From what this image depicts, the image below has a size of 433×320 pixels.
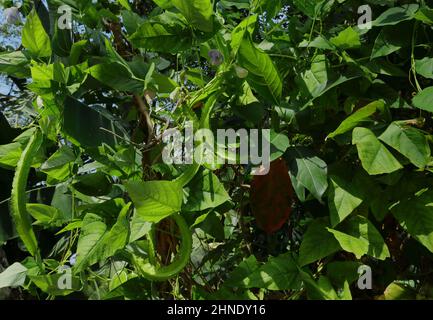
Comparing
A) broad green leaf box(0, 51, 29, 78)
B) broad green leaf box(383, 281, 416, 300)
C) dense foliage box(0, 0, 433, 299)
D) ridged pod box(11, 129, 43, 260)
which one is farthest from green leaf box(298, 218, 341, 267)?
broad green leaf box(0, 51, 29, 78)

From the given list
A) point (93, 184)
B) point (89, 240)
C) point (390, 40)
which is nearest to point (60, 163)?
point (93, 184)

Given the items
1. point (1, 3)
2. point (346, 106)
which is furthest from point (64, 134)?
point (1, 3)

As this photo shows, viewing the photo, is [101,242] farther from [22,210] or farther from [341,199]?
[341,199]

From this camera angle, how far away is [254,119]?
0.74m

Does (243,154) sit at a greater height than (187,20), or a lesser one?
lesser

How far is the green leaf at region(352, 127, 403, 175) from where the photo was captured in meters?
0.65

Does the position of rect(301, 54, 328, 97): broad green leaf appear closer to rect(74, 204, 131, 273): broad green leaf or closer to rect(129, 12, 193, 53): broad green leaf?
rect(129, 12, 193, 53): broad green leaf

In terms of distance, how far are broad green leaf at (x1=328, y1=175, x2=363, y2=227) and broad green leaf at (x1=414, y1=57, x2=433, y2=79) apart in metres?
0.18

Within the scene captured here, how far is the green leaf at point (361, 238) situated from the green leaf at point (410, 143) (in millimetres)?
106

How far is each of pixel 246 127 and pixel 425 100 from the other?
0.25m

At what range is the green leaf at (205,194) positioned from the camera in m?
0.65

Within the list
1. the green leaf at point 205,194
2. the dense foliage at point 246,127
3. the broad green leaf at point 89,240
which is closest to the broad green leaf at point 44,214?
the dense foliage at point 246,127

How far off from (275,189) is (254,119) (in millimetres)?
106
